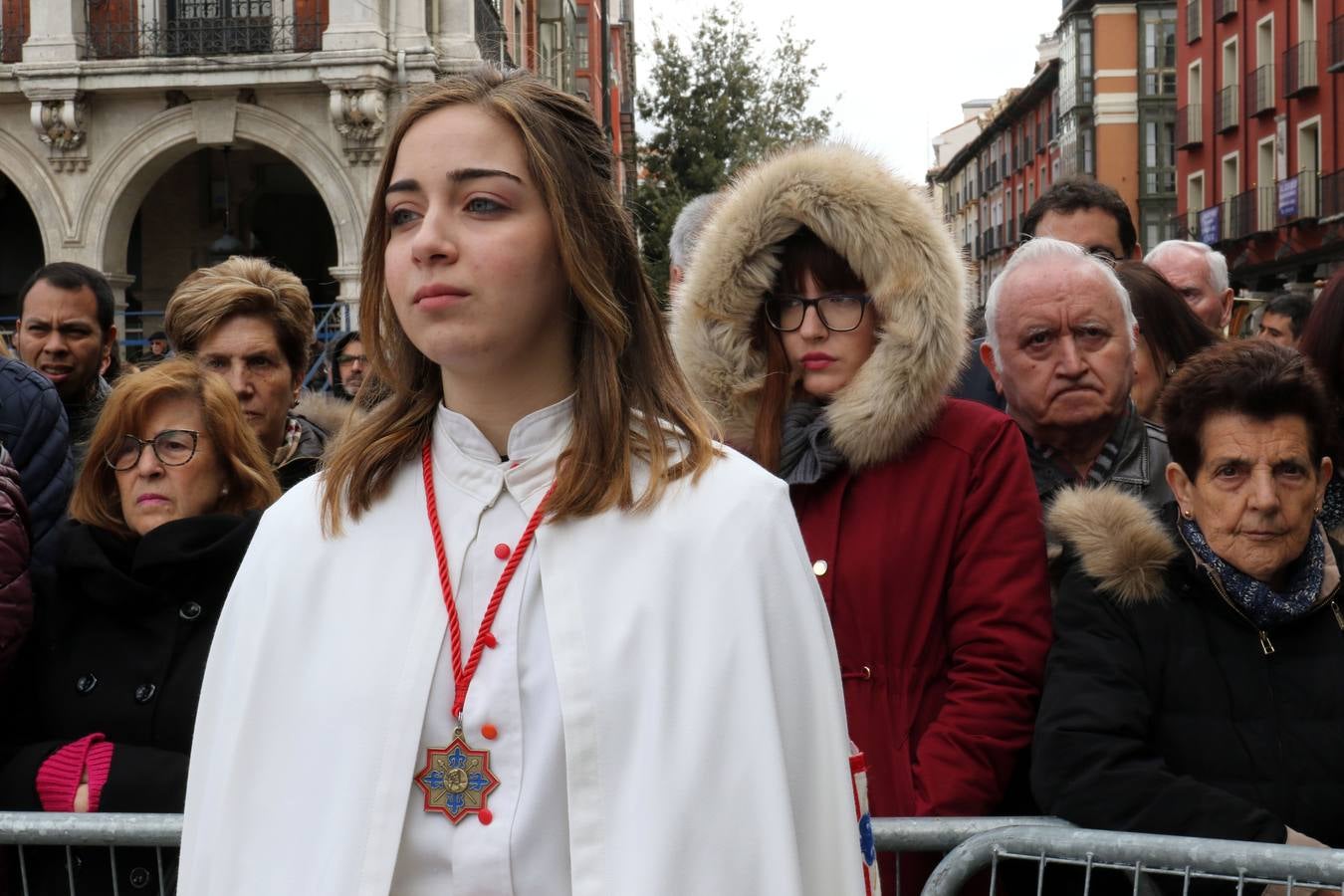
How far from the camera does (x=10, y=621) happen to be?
3.18 meters

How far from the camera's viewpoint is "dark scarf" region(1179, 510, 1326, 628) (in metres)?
2.97

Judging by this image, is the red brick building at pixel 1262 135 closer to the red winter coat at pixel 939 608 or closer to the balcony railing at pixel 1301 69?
the balcony railing at pixel 1301 69

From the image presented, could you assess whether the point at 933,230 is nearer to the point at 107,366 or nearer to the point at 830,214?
the point at 830,214

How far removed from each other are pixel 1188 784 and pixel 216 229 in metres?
19.6

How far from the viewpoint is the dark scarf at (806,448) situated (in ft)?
10.4

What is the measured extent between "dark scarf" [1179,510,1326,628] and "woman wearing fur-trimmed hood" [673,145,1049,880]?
336 mm

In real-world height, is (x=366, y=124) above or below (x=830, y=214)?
above

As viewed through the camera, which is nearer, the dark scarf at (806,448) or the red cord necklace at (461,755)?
the red cord necklace at (461,755)

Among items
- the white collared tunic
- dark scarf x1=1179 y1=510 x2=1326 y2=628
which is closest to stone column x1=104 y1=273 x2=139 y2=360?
dark scarf x1=1179 y1=510 x2=1326 y2=628

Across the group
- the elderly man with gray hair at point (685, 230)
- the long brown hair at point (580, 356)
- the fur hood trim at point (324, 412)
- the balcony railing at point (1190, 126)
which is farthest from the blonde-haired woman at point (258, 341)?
the balcony railing at point (1190, 126)

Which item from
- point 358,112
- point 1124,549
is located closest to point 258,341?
point 1124,549

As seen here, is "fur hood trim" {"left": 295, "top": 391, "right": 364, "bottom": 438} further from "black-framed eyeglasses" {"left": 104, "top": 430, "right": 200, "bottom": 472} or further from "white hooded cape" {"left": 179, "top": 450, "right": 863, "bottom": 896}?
"white hooded cape" {"left": 179, "top": 450, "right": 863, "bottom": 896}

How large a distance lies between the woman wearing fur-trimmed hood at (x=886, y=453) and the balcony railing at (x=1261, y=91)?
37.2 metres

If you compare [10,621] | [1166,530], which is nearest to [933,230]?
[1166,530]
